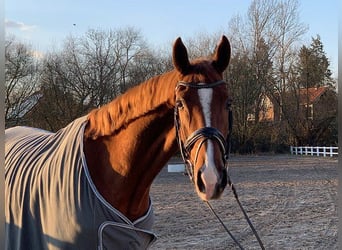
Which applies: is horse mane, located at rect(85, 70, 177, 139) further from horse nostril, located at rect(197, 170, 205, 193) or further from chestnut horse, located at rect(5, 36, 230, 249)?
horse nostril, located at rect(197, 170, 205, 193)

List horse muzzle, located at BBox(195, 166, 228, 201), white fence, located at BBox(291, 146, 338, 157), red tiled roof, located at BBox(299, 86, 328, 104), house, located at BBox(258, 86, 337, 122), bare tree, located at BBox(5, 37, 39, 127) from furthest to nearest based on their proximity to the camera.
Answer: red tiled roof, located at BBox(299, 86, 328, 104) < house, located at BBox(258, 86, 337, 122) < white fence, located at BBox(291, 146, 338, 157) < bare tree, located at BBox(5, 37, 39, 127) < horse muzzle, located at BBox(195, 166, 228, 201)

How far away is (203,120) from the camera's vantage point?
2160 millimetres

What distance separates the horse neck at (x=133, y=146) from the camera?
251 centimetres

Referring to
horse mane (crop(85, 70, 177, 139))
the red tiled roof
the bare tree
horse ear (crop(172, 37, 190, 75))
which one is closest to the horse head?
horse ear (crop(172, 37, 190, 75))

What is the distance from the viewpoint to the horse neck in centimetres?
251

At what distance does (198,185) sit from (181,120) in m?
0.35

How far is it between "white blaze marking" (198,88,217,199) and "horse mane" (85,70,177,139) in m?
0.27

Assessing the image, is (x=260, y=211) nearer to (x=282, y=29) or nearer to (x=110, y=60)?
(x=110, y=60)

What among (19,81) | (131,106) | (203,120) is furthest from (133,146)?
(19,81)

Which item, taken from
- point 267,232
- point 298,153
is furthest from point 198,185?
point 298,153

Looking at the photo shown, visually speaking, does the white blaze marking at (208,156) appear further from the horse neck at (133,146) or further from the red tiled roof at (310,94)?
the red tiled roof at (310,94)

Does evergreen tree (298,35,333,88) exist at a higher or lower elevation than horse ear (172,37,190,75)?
higher

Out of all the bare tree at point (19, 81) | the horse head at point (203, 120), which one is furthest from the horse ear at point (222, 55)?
the bare tree at point (19, 81)

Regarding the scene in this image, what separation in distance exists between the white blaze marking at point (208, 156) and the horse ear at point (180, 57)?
0.67ft
